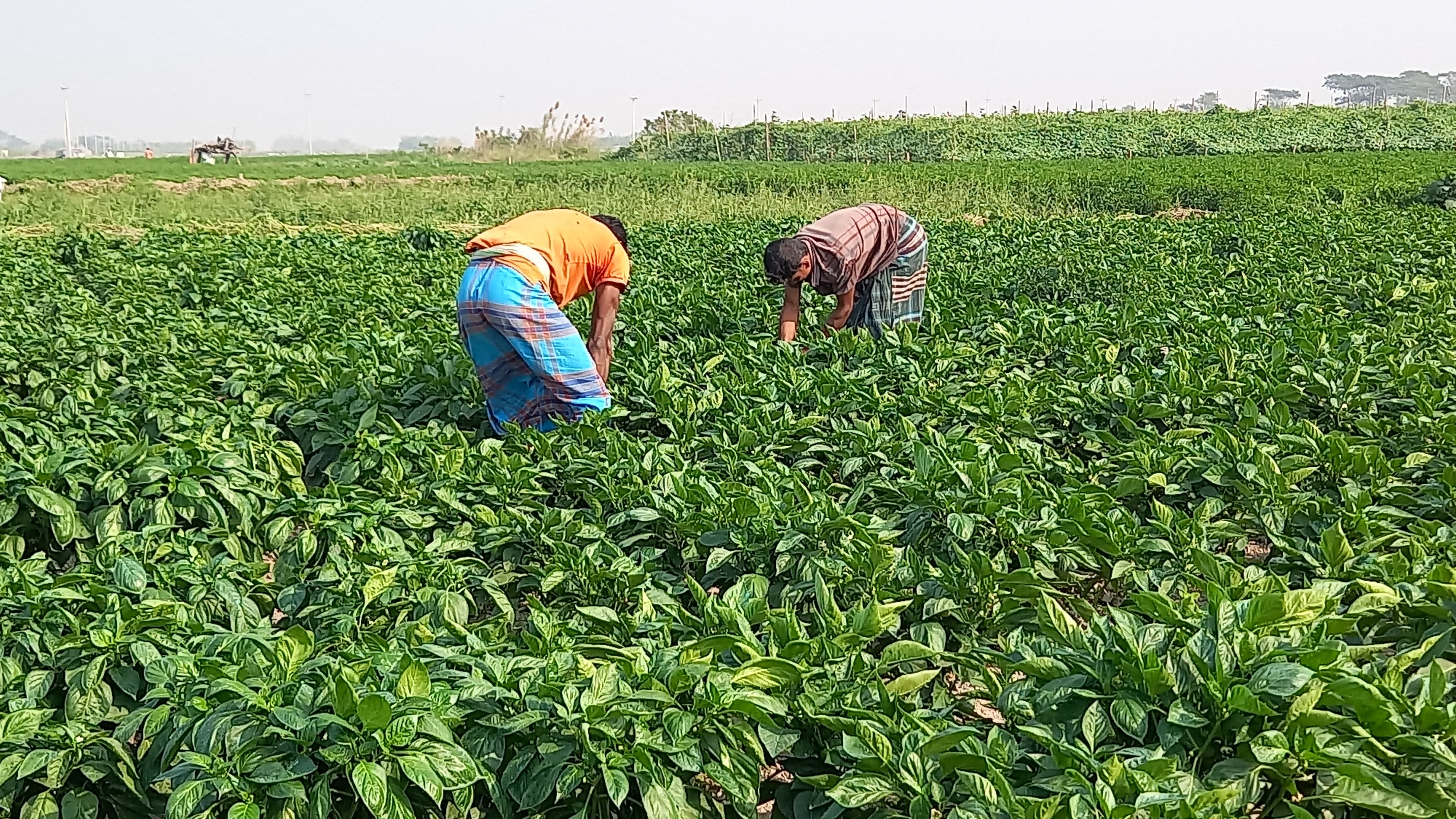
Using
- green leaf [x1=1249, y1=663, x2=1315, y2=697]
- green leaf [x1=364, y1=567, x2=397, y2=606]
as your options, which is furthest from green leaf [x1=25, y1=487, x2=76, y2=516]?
green leaf [x1=1249, y1=663, x2=1315, y2=697]

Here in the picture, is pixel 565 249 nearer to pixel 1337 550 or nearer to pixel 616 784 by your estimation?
pixel 1337 550

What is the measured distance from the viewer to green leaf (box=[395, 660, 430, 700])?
7.24 ft

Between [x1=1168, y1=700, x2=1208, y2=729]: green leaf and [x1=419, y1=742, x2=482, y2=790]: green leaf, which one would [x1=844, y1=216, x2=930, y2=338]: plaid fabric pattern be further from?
[x1=419, y1=742, x2=482, y2=790]: green leaf

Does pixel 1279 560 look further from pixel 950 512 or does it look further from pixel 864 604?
pixel 864 604

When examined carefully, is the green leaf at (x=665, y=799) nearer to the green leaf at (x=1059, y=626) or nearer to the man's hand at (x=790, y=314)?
the green leaf at (x=1059, y=626)

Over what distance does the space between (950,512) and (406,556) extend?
1.55 meters

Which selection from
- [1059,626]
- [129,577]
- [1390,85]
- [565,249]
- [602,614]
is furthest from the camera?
[1390,85]

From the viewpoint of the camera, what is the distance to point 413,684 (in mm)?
2215

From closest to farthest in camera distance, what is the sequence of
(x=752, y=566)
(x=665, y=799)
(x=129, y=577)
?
1. (x=665, y=799)
2. (x=129, y=577)
3. (x=752, y=566)

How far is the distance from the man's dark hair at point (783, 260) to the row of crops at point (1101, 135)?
31198 millimetres

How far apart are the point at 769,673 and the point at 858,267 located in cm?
424

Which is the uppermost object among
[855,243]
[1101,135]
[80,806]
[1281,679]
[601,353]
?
[1101,135]

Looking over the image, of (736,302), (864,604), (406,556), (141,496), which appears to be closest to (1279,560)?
(864,604)

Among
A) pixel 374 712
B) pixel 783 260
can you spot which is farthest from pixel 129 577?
pixel 783 260
